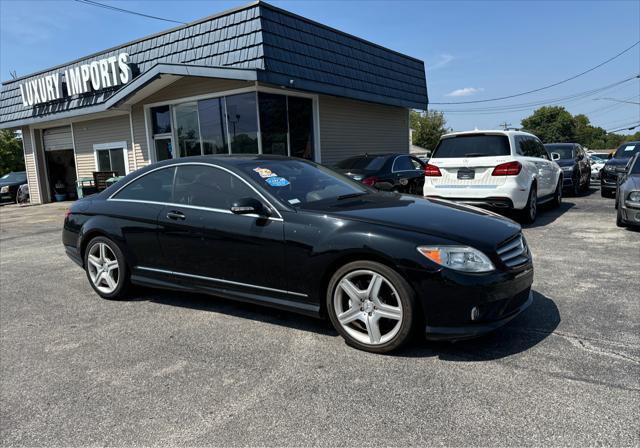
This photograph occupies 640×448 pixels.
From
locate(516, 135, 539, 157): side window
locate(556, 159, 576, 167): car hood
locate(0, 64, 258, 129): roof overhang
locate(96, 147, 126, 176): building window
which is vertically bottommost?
locate(556, 159, 576, 167): car hood

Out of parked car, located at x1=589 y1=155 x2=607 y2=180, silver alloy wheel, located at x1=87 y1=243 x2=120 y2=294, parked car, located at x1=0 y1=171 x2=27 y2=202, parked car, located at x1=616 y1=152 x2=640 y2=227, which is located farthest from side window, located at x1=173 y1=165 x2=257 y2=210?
parked car, located at x1=0 y1=171 x2=27 y2=202

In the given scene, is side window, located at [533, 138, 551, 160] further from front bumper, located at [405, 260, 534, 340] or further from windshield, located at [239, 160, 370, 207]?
front bumper, located at [405, 260, 534, 340]

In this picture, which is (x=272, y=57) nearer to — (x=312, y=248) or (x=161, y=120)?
(x=161, y=120)

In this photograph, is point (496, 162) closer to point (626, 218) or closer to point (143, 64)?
point (626, 218)

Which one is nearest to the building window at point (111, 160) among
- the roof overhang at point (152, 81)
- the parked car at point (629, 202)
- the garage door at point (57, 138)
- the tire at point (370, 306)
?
the roof overhang at point (152, 81)

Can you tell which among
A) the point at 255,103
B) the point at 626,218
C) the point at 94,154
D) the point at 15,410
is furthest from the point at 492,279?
the point at 94,154

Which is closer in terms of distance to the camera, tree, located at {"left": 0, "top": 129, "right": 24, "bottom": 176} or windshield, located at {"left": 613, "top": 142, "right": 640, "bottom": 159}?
windshield, located at {"left": 613, "top": 142, "right": 640, "bottom": 159}

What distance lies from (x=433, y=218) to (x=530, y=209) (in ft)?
18.3

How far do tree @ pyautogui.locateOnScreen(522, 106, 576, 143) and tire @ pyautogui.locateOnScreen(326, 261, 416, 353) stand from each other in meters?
110

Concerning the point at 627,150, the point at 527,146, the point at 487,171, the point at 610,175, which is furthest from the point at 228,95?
the point at 627,150

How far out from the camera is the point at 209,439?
2.49m

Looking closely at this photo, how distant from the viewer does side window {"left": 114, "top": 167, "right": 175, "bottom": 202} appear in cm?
468

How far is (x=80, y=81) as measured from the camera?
15.5m

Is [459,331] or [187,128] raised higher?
[187,128]
